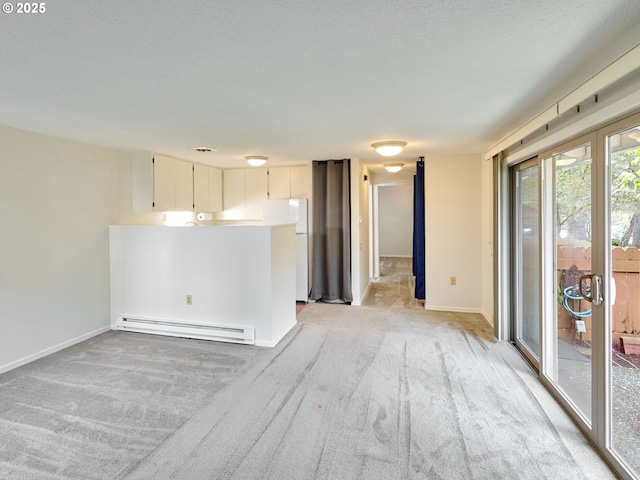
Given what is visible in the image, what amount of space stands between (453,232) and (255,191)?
→ 3.25 metres

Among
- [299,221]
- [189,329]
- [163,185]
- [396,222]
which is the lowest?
[189,329]

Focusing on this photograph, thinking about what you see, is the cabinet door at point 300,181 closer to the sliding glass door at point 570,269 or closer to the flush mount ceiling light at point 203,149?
the flush mount ceiling light at point 203,149

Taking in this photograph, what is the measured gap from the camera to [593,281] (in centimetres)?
201

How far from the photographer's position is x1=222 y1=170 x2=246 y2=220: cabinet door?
587 centimetres

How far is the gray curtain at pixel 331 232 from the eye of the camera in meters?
5.27

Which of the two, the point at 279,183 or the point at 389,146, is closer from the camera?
the point at 389,146

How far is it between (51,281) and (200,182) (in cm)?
245

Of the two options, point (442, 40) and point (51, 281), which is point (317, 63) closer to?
point (442, 40)

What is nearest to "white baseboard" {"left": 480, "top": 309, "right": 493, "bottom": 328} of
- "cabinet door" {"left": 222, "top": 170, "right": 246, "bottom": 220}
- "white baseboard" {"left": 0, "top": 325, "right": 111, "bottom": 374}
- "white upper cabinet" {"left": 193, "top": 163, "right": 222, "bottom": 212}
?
A: "cabinet door" {"left": 222, "top": 170, "right": 246, "bottom": 220}

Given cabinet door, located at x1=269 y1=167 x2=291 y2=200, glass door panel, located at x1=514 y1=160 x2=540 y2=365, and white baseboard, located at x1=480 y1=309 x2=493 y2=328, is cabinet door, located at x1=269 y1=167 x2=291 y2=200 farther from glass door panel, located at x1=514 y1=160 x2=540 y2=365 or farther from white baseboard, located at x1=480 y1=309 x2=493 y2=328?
white baseboard, located at x1=480 y1=309 x2=493 y2=328

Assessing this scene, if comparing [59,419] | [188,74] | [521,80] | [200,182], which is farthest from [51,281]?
[521,80]

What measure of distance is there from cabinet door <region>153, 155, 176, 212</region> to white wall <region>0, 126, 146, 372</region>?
1.43ft

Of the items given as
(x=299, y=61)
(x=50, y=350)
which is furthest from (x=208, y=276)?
(x=299, y=61)

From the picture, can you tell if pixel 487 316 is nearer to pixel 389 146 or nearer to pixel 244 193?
pixel 389 146
